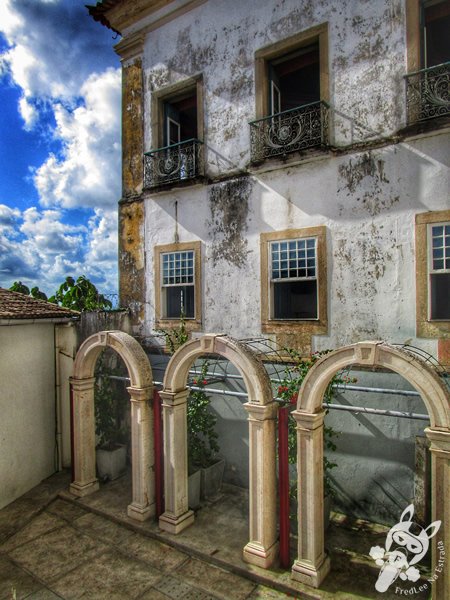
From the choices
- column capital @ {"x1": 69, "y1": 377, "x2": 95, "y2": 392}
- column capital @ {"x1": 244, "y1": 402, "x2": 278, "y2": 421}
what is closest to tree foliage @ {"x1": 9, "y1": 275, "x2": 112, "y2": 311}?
column capital @ {"x1": 69, "y1": 377, "x2": 95, "y2": 392}

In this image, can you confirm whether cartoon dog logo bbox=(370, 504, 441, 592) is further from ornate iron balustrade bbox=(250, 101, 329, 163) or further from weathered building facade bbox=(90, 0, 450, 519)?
ornate iron balustrade bbox=(250, 101, 329, 163)

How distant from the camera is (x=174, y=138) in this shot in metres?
13.1

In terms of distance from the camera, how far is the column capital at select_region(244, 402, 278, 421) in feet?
23.8

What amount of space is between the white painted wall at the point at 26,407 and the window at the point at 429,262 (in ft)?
29.7

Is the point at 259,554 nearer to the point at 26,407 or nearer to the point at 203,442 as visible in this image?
the point at 203,442

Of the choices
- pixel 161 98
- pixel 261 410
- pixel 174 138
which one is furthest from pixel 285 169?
pixel 261 410

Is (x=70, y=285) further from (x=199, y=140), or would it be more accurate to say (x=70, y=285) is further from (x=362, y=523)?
(x=362, y=523)

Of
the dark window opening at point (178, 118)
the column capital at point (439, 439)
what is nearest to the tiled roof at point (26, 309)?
the dark window opening at point (178, 118)

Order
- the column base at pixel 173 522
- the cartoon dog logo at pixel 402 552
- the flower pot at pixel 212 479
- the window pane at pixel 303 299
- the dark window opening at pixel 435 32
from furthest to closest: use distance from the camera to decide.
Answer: the window pane at pixel 303 299 < the flower pot at pixel 212 479 < the dark window opening at pixel 435 32 < the column base at pixel 173 522 < the cartoon dog logo at pixel 402 552

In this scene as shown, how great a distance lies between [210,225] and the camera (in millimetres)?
11203

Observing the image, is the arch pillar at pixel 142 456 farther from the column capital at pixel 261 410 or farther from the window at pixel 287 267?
the window at pixel 287 267

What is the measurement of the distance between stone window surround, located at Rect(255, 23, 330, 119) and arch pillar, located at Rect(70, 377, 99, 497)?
310 inches

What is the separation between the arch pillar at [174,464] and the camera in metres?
8.46

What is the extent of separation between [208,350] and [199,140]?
6353 millimetres
